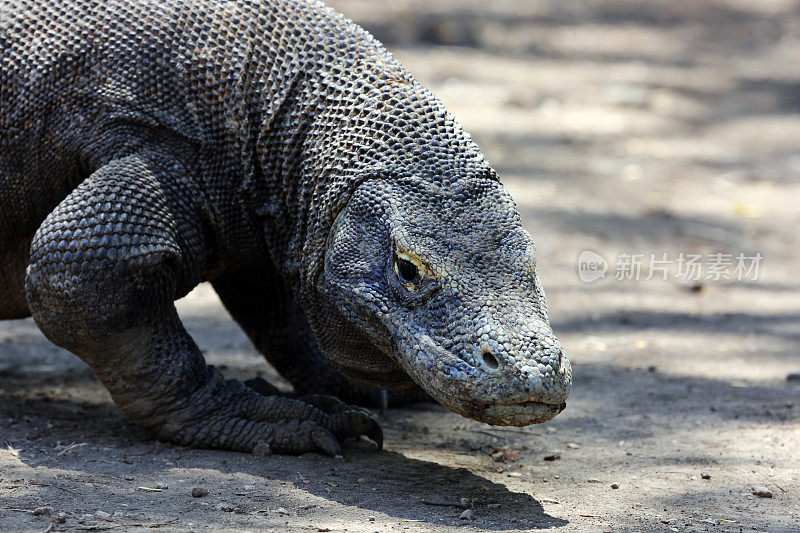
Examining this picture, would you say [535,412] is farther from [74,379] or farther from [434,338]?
[74,379]

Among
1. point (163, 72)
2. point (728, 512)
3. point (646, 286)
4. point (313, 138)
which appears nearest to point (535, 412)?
point (728, 512)

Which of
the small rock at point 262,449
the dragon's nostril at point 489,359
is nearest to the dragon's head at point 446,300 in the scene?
the dragon's nostril at point 489,359

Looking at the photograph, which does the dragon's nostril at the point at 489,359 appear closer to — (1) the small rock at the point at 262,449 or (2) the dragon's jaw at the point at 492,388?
(2) the dragon's jaw at the point at 492,388

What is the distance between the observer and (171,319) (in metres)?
4.79

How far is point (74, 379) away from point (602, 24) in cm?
1355

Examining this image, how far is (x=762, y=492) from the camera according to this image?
4551 mm

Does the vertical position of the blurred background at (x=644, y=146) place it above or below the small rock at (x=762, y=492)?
above

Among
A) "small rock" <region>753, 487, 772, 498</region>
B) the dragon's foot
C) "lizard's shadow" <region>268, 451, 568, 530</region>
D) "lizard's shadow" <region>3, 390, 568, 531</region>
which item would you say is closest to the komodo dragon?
the dragon's foot

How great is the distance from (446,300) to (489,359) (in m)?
0.33

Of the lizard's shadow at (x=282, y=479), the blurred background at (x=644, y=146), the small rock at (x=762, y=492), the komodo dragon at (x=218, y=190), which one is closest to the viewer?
the lizard's shadow at (x=282, y=479)

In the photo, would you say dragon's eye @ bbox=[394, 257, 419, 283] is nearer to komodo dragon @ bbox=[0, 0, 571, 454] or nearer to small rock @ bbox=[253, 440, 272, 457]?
komodo dragon @ bbox=[0, 0, 571, 454]

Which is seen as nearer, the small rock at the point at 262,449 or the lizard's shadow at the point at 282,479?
the lizard's shadow at the point at 282,479

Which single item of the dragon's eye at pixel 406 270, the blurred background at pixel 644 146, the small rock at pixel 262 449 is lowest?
the small rock at pixel 262 449

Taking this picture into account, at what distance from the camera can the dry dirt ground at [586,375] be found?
166 inches
